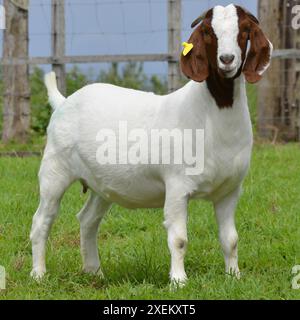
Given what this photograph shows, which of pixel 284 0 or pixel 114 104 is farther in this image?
pixel 284 0

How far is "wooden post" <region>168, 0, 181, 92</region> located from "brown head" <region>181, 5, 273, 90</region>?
680 cm

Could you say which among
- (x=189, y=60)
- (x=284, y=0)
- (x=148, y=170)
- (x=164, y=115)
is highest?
(x=284, y=0)

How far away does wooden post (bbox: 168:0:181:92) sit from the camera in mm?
11695

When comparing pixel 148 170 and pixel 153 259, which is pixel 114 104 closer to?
pixel 148 170

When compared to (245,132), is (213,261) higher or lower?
lower

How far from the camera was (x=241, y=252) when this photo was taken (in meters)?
6.21

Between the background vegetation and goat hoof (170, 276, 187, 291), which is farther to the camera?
the background vegetation

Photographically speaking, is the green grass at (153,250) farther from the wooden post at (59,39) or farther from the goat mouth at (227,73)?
the wooden post at (59,39)

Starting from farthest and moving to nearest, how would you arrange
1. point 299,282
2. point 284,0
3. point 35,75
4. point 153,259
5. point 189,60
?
point 35,75 < point 284,0 < point 153,259 < point 299,282 < point 189,60

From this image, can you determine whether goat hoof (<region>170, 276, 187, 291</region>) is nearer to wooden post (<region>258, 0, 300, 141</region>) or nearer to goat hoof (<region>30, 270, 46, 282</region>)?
goat hoof (<region>30, 270, 46, 282</region>)

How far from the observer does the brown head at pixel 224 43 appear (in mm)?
4738

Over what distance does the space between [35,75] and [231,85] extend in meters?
11.7

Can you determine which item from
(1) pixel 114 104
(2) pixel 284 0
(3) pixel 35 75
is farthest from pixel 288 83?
(1) pixel 114 104

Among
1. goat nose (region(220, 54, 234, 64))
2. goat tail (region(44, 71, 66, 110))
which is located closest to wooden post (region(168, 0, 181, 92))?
goat tail (region(44, 71, 66, 110))
